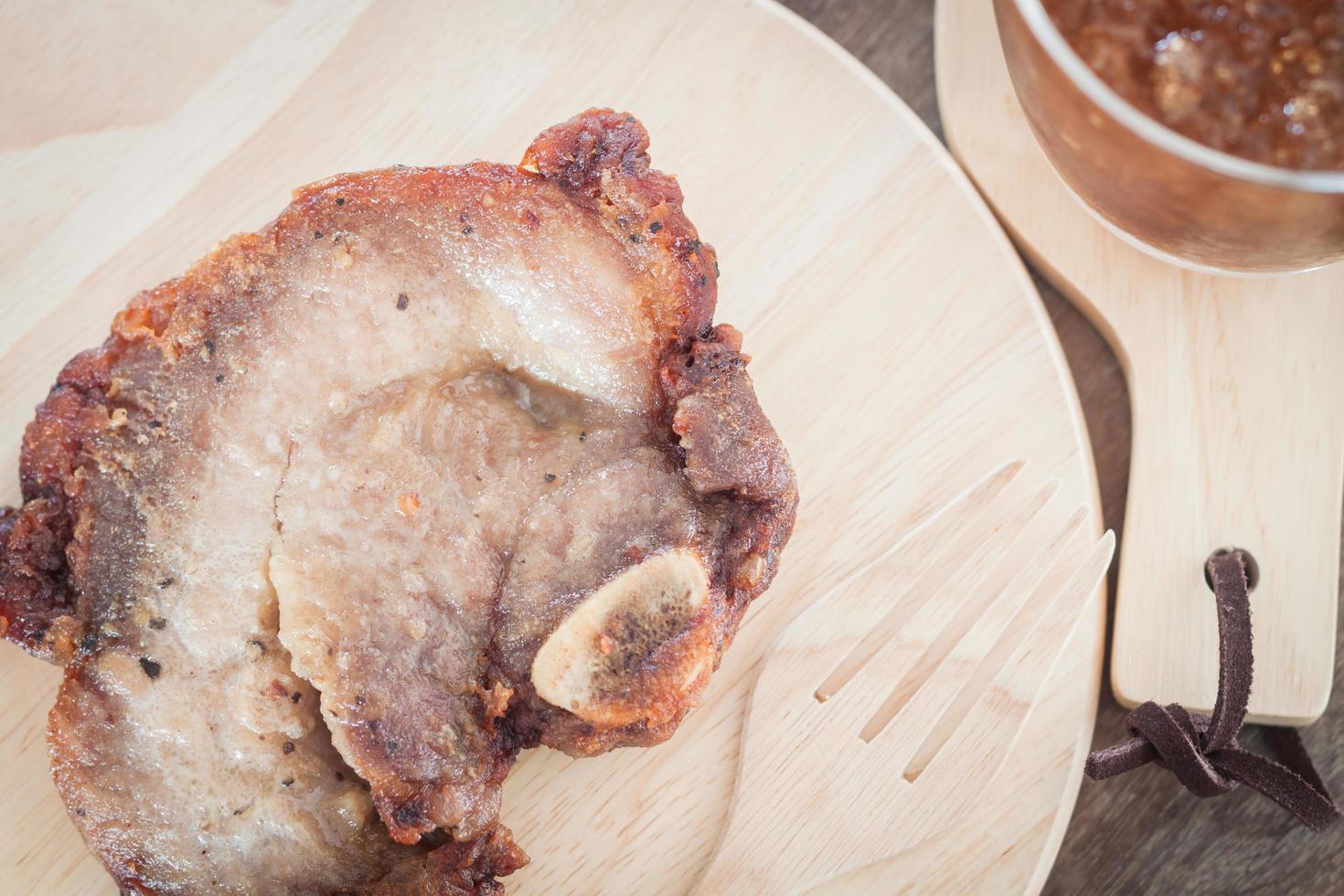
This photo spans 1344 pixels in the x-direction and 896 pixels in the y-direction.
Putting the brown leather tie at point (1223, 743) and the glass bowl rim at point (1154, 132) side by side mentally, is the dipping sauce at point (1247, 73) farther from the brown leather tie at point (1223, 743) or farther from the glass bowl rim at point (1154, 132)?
the brown leather tie at point (1223, 743)

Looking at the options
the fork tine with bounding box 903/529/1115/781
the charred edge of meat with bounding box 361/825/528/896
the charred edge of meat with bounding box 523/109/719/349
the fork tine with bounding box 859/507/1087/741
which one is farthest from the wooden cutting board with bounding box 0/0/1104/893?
the charred edge of meat with bounding box 361/825/528/896

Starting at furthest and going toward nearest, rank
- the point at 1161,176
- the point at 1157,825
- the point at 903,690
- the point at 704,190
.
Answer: the point at 1157,825 → the point at 704,190 → the point at 903,690 → the point at 1161,176

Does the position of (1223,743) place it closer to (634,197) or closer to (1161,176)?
(1161,176)

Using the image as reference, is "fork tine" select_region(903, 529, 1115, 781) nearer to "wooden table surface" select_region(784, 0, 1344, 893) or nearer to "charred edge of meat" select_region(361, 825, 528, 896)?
"wooden table surface" select_region(784, 0, 1344, 893)

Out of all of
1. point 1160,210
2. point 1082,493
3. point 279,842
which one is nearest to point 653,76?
point 1160,210

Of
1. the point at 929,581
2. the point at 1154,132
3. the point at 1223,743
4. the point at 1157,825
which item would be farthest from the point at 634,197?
the point at 1157,825

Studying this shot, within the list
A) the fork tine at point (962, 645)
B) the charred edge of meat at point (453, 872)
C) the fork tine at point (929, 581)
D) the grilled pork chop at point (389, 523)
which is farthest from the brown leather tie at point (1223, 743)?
the charred edge of meat at point (453, 872)
